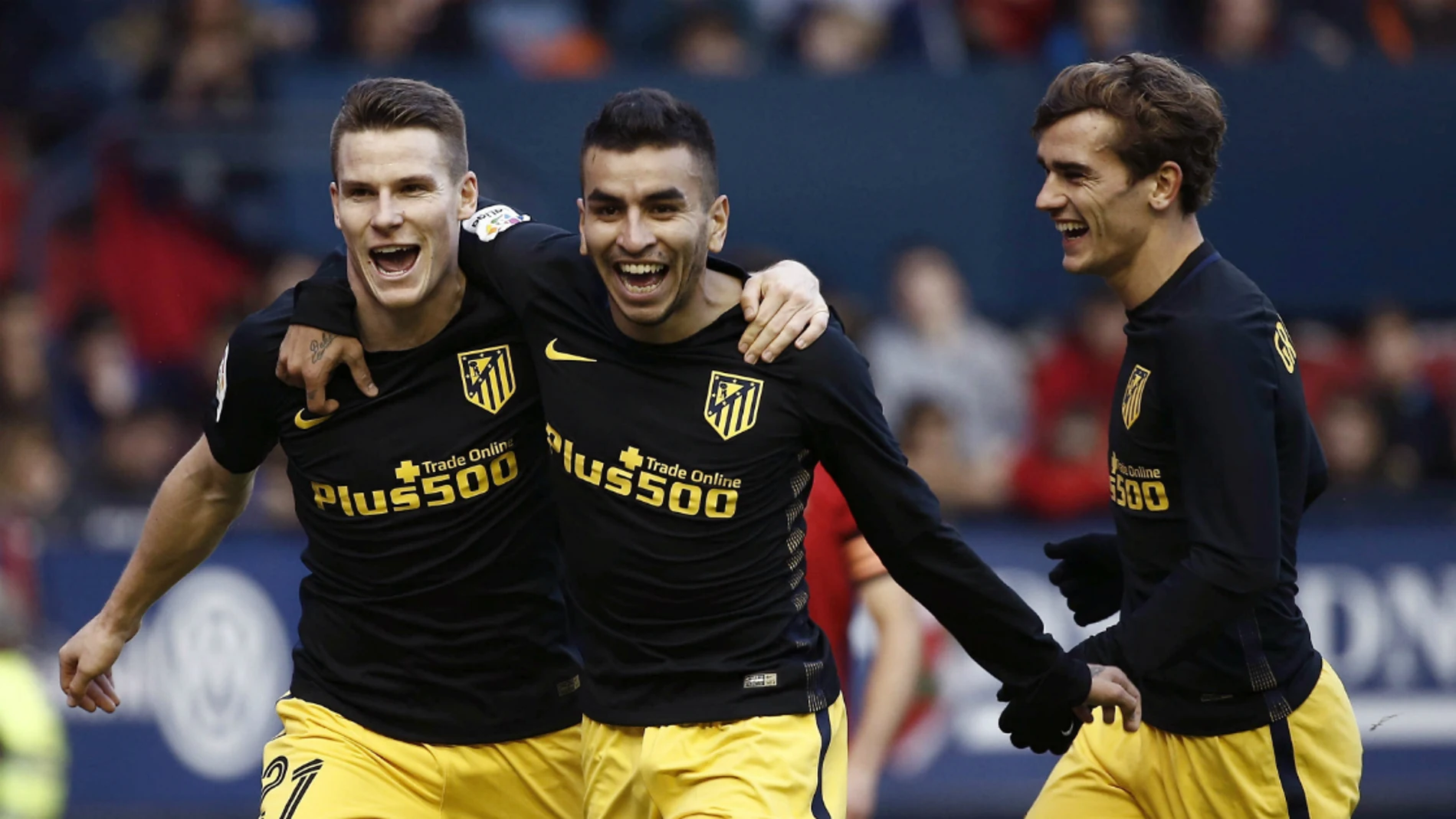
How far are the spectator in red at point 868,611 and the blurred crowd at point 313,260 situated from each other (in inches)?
142

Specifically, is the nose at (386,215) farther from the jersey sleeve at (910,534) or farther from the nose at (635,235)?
the jersey sleeve at (910,534)

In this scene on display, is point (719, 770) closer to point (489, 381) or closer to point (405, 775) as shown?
point (405, 775)

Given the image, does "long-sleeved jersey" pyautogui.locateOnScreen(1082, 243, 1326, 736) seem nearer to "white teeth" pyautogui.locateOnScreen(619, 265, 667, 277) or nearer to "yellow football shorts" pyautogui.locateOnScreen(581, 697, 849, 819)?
"yellow football shorts" pyautogui.locateOnScreen(581, 697, 849, 819)

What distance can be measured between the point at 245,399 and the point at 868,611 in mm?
1976

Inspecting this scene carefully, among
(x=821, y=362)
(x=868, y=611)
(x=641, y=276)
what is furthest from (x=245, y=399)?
(x=868, y=611)

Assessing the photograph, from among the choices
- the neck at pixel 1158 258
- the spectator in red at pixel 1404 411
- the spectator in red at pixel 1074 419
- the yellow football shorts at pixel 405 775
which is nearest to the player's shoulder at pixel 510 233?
the yellow football shorts at pixel 405 775

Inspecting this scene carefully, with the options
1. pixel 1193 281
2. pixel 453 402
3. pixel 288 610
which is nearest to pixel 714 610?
pixel 453 402

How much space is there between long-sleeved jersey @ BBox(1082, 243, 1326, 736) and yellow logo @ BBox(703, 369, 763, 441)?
2.99 feet

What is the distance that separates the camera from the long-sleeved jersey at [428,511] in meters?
4.83

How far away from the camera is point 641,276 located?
4.37 metres

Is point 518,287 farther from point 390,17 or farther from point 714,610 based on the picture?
point 390,17

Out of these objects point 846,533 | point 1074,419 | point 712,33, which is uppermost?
point 712,33

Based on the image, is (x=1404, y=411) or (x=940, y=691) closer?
(x=940, y=691)

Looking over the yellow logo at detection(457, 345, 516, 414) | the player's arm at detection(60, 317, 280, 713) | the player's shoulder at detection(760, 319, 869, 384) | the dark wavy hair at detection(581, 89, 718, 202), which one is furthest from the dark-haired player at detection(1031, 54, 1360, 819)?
the player's arm at detection(60, 317, 280, 713)
